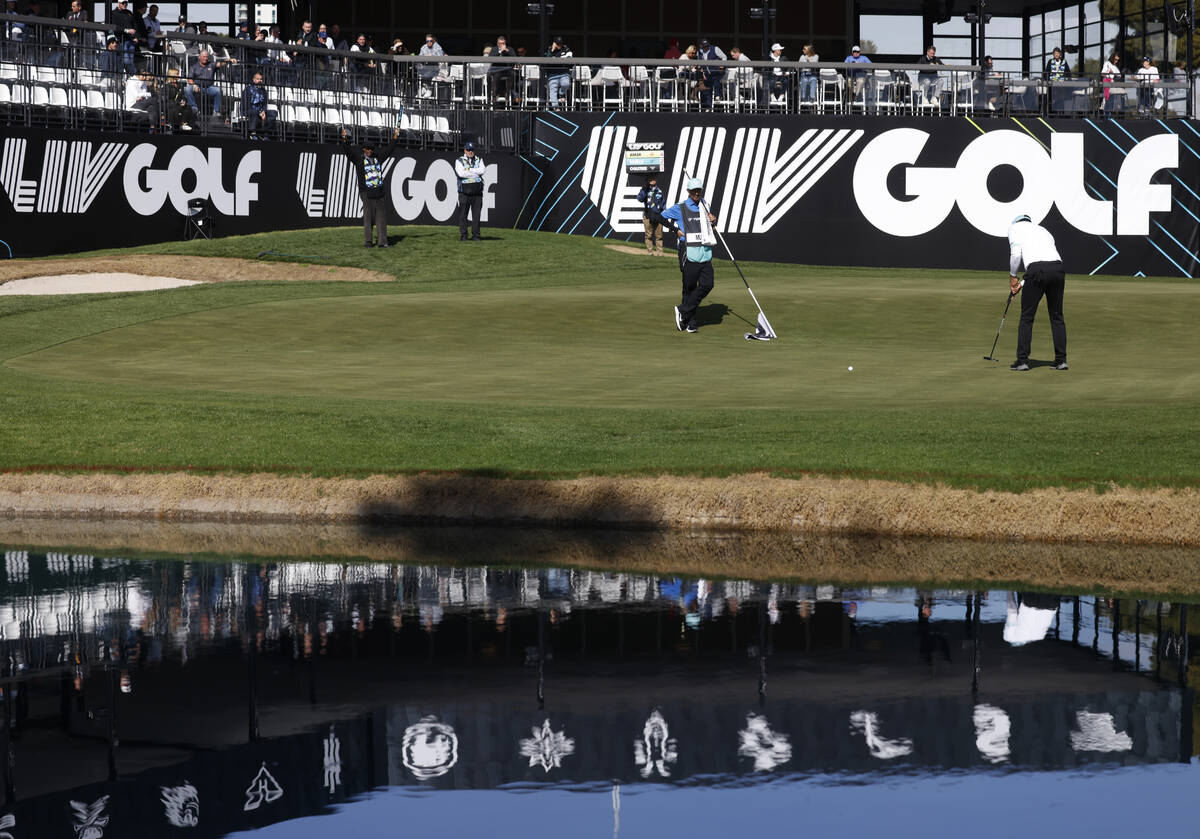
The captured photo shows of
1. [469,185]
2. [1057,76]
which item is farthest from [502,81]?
[1057,76]

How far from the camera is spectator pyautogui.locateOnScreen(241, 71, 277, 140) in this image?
116ft

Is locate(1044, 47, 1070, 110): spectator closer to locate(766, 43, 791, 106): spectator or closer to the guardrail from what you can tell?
the guardrail

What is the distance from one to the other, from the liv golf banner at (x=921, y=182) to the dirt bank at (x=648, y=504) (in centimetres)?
2645

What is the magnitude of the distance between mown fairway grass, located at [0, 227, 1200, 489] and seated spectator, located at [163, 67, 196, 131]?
3.30 metres

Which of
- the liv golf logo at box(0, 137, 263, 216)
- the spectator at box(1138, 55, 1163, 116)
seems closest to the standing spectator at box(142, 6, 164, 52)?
the liv golf logo at box(0, 137, 263, 216)

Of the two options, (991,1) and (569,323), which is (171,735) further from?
(991,1)

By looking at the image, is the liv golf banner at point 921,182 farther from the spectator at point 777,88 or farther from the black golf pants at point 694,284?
the black golf pants at point 694,284

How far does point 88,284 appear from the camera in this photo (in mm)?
29906

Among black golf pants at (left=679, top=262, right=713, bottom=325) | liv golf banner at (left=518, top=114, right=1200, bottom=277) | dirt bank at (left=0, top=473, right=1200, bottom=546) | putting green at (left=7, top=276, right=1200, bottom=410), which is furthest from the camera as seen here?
liv golf banner at (left=518, top=114, right=1200, bottom=277)

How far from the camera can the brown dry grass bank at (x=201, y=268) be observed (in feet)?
101

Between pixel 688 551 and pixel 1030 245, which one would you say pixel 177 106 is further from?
pixel 688 551

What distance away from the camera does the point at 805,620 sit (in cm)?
990

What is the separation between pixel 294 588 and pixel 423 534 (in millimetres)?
2358

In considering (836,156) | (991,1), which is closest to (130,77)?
(836,156)
